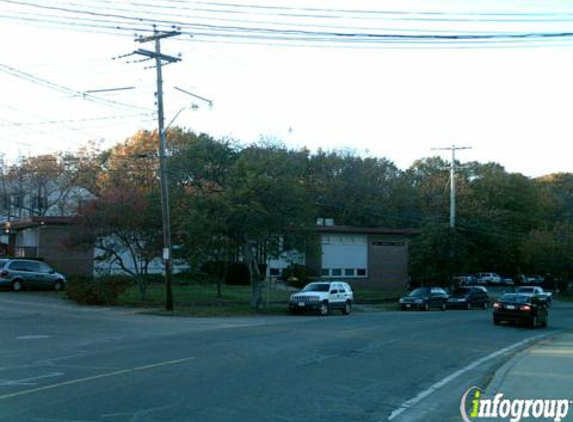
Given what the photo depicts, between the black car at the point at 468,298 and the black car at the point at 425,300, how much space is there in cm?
152

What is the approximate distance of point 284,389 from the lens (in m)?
11.5

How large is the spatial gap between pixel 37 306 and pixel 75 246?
4.68 meters

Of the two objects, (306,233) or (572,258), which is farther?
(572,258)

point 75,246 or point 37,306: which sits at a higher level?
point 75,246

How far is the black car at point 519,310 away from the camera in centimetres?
3039

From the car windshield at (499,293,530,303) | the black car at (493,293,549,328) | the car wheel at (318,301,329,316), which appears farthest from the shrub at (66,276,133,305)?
the car windshield at (499,293,530,303)

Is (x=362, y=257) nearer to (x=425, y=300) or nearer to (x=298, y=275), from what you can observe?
(x=298, y=275)

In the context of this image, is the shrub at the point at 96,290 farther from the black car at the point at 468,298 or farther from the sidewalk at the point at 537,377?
the black car at the point at 468,298

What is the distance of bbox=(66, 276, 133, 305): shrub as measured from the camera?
32.3 meters

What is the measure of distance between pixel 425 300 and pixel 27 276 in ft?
77.6

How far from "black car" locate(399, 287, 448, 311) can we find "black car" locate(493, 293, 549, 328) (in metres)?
12.3

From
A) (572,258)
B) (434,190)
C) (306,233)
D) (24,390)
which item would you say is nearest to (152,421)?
(24,390)

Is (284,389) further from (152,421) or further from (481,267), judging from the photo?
(481,267)

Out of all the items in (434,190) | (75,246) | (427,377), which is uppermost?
(434,190)
